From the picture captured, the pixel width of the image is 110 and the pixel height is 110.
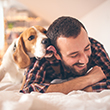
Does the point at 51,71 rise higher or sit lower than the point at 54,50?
lower

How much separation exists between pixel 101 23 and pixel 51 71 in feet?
3.90

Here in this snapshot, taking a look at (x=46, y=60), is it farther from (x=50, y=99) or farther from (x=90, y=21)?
(x=90, y=21)

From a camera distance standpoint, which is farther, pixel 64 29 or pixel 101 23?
pixel 101 23

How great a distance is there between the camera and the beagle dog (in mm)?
904

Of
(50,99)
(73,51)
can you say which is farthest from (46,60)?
(50,99)

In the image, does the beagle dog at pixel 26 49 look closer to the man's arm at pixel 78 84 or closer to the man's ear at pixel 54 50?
the man's ear at pixel 54 50

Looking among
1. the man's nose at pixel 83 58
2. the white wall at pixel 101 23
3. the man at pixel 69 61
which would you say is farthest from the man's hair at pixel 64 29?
the white wall at pixel 101 23

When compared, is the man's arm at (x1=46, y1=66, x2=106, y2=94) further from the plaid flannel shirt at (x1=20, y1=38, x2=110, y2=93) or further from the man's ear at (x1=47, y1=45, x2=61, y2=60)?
the man's ear at (x1=47, y1=45, x2=61, y2=60)

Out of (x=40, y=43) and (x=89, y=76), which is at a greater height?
(x=40, y=43)

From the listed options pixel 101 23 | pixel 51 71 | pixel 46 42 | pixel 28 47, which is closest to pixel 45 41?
pixel 46 42

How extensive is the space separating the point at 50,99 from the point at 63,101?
6cm

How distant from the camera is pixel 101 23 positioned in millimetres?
1890

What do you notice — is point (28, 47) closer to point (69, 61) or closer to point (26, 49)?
point (26, 49)

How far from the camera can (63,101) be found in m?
0.53
